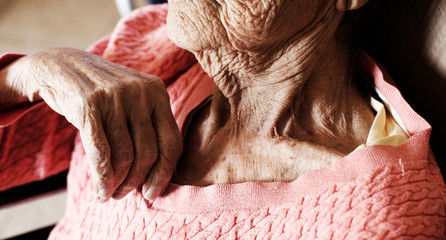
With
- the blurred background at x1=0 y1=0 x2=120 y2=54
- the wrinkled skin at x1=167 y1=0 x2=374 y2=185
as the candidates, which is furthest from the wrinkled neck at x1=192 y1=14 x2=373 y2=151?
the blurred background at x1=0 y1=0 x2=120 y2=54

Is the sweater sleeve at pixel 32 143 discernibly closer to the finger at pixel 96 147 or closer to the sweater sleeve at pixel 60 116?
the sweater sleeve at pixel 60 116

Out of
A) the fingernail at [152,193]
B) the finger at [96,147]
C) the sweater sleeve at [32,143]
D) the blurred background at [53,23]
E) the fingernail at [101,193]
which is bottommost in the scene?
the blurred background at [53,23]

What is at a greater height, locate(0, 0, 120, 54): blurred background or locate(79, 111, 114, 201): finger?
locate(79, 111, 114, 201): finger

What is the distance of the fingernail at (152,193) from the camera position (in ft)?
2.32

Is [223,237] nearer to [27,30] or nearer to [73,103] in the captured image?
[73,103]

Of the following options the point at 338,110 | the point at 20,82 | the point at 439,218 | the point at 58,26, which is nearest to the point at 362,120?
the point at 338,110

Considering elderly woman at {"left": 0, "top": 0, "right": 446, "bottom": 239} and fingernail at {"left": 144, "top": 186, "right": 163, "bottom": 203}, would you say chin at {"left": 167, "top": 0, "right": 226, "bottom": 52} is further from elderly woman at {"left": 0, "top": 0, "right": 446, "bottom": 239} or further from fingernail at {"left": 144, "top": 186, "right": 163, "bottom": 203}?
fingernail at {"left": 144, "top": 186, "right": 163, "bottom": 203}

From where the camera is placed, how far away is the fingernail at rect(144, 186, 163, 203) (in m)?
0.71

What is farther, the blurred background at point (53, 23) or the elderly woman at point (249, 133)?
the blurred background at point (53, 23)

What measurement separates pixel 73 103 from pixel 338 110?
43cm

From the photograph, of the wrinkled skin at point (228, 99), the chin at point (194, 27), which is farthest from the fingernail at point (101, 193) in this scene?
the chin at point (194, 27)

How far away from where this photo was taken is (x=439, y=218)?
59 cm

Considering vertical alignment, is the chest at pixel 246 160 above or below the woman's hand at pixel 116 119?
below

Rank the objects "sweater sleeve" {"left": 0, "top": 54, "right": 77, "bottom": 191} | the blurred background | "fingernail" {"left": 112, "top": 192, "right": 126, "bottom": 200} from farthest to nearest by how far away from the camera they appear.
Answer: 1. the blurred background
2. "sweater sleeve" {"left": 0, "top": 54, "right": 77, "bottom": 191}
3. "fingernail" {"left": 112, "top": 192, "right": 126, "bottom": 200}
